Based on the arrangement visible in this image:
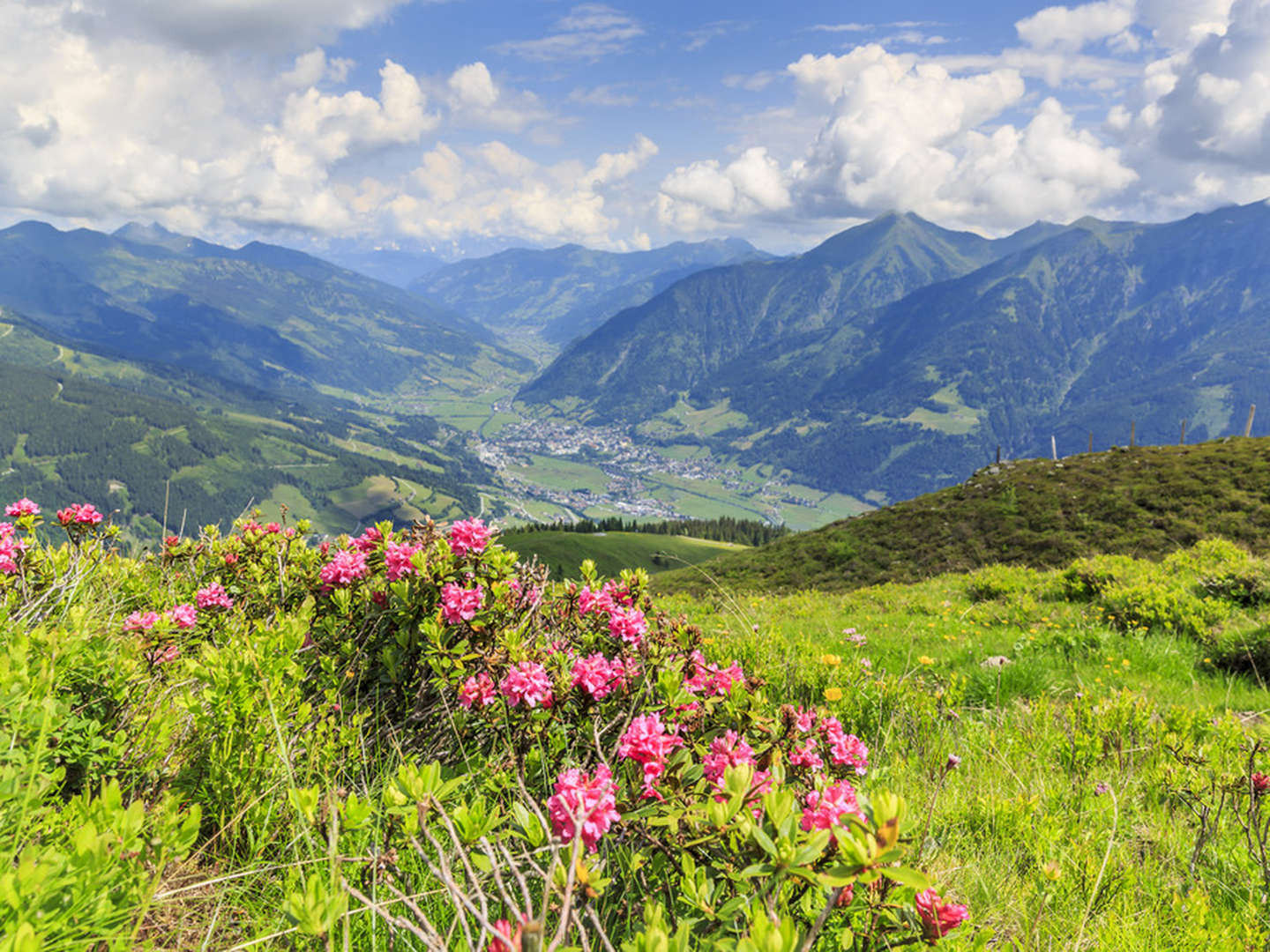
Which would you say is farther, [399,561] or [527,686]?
[399,561]

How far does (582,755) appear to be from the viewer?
323cm

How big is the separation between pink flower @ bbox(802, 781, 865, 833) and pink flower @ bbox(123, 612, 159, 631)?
401 centimetres

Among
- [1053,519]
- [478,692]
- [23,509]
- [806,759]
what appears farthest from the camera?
[1053,519]

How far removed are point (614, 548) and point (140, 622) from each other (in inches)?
4055

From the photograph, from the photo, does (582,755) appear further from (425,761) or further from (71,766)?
(71,766)

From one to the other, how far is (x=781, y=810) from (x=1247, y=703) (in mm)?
7615

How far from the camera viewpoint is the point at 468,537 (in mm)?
3904

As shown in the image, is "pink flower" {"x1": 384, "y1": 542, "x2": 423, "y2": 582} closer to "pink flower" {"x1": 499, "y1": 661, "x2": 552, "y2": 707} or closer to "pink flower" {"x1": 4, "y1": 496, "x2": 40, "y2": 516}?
"pink flower" {"x1": 499, "y1": 661, "x2": 552, "y2": 707}

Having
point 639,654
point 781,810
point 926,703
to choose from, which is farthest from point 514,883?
point 926,703

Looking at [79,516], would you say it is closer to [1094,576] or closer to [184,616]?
[184,616]

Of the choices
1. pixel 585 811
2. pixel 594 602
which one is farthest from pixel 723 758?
pixel 594 602

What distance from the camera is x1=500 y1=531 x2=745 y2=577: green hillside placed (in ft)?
321

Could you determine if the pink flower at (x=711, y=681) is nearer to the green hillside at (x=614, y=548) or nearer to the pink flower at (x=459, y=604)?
the pink flower at (x=459, y=604)

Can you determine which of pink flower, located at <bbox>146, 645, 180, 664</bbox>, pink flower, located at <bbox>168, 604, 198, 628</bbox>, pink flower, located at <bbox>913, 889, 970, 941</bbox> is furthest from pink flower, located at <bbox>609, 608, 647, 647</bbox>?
pink flower, located at <bbox>168, 604, 198, 628</bbox>
